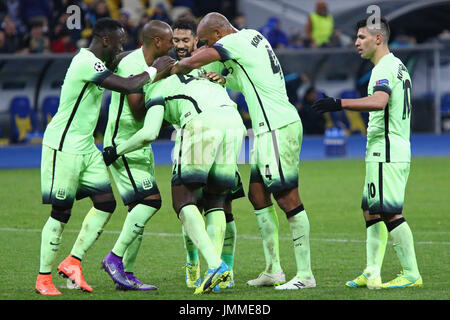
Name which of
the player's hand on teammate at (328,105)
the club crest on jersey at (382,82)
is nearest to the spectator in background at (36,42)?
the club crest on jersey at (382,82)

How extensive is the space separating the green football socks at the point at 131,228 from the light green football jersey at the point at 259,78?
4.04ft

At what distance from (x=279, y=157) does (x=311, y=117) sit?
56.6 feet

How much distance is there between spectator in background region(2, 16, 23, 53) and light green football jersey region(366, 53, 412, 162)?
1601 centimetres

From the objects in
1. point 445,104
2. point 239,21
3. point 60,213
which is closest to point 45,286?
point 60,213

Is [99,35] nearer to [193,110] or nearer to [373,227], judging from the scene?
[193,110]

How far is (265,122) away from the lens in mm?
7809

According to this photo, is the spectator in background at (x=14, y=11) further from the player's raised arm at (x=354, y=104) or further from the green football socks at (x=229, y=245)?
the player's raised arm at (x=354, y=104)

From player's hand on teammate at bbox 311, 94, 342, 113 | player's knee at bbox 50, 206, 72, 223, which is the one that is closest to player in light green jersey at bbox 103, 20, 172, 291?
player's knee at bbox 50, 206, 72, 223

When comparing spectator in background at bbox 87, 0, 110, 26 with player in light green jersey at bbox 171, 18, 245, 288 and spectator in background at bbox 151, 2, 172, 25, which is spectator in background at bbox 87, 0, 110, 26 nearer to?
spectator in background at bbox 151, 2, 172, 25

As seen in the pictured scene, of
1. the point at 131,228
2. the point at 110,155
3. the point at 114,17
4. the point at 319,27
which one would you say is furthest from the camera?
the point at 319,27

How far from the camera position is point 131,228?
7.77 metres

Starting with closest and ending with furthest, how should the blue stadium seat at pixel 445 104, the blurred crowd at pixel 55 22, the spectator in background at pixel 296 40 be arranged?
the blurred crowd at pixel 55 22 → the spectator in background at pixel 296 40 → the blue stadium seat at pixel 445 104

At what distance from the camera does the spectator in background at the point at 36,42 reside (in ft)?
73.4

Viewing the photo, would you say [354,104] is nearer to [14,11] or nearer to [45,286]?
[45,286]
